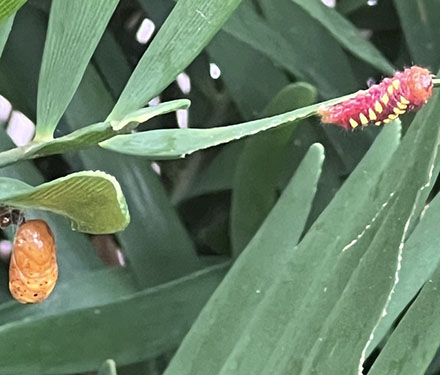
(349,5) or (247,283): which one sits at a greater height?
(349,5)

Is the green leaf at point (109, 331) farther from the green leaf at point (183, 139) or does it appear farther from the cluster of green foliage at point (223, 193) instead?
the green leaf at point (183, 139)

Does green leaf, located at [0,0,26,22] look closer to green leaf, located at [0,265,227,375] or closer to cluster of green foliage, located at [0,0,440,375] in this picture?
cluster of green foliage, located at [0,0,440,375]

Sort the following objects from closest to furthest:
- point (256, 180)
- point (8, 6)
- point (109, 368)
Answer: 1. point (8, 6)
2. point (109, 368)
3. point (256, 180)

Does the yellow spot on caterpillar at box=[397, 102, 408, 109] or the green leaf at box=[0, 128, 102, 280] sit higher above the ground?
the green leaf at box=[0, 128, 102, 280]

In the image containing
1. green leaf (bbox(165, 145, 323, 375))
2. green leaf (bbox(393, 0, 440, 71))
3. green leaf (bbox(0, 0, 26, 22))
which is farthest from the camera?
green leaf (bbox(393, 0, 440, 71))

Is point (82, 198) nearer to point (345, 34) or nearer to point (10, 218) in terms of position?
point (10, 218)

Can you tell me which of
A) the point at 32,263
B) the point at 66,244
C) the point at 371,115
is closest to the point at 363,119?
the point at 371,115

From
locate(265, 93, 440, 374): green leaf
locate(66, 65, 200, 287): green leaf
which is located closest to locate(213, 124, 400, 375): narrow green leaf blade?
locate(265, 93, 440, 374): green leaf
